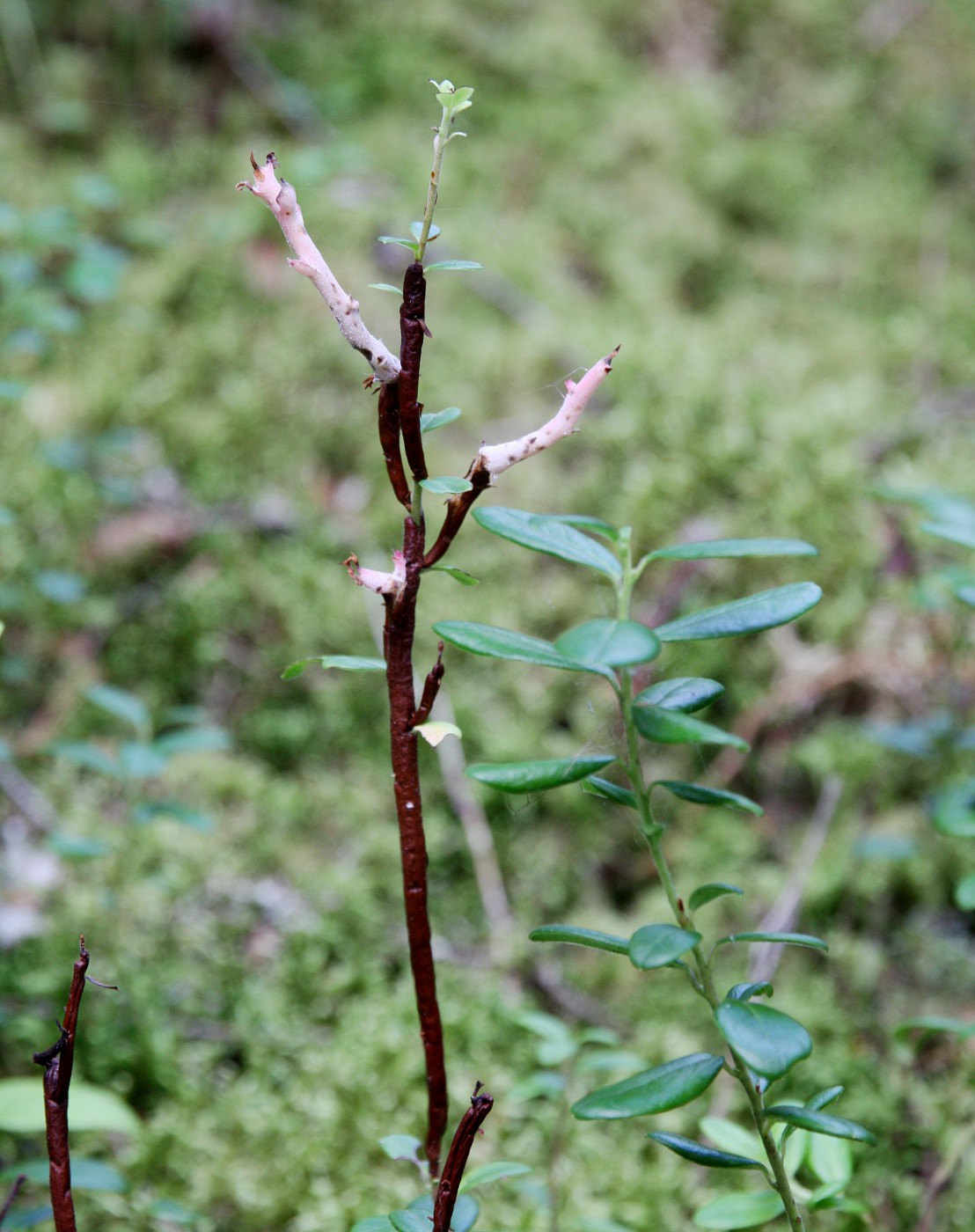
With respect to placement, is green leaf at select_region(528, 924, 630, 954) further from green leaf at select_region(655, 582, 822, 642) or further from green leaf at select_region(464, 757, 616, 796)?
green leaf at select_region(655, 582, 822, 642)

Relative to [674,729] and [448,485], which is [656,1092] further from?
[448,485]

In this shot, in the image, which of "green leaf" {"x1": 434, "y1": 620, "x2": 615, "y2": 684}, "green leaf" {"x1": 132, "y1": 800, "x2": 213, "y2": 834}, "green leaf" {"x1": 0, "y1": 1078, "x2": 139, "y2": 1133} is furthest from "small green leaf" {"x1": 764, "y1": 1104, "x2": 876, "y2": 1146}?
"green leaf" {"x1": 132, "y1": 800, "x2": 213, "y2": 834}

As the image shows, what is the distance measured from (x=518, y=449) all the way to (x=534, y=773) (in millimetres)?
260

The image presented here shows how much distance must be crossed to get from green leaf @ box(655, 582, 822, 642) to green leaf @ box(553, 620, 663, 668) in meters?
0.08

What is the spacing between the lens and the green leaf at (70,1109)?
3.37ft

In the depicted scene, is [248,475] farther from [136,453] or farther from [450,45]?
[450,45]

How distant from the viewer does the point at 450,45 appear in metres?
3.45

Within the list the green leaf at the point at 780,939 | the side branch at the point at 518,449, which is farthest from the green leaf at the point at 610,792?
the side branch at the point at 518,449

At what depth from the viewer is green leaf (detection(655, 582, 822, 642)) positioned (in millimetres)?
728

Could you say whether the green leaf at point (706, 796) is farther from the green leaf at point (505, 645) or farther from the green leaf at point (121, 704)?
the green leaf at point (121, 704)

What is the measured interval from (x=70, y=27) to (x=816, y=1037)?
3.64 metres

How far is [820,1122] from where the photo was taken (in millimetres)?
714

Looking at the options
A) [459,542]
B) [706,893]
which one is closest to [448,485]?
[706,893]

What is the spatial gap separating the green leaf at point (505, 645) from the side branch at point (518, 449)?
2.8 inches
